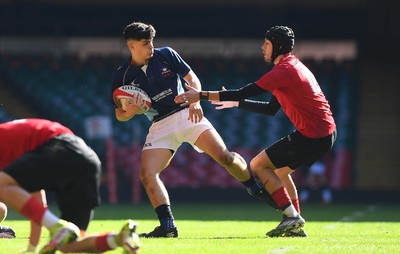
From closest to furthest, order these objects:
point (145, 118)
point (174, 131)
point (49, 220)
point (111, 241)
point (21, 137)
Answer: point (49, 220), point (111, 241), point (21, 137), point (174, 131), point (145, 118)

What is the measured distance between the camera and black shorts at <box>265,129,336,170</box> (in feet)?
34.4

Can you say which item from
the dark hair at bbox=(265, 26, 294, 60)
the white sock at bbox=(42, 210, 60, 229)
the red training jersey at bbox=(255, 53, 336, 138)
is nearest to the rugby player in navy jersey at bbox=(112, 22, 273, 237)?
the red training jersey at bbox=(255, 53, 336, 138)

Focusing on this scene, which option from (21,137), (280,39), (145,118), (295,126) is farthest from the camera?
(145,118)

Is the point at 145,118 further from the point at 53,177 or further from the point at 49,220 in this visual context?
the point at 49,220

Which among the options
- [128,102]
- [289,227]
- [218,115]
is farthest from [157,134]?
[218,115]

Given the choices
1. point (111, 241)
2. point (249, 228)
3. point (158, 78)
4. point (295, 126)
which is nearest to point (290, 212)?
point (295, 126)

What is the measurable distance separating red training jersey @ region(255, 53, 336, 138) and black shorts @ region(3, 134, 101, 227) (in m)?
3.27

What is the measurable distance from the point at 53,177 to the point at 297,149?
3878mm

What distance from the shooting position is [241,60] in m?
25.6

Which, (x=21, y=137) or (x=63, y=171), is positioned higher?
(x=21, y=137)

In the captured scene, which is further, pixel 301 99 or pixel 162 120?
pixel 162 120

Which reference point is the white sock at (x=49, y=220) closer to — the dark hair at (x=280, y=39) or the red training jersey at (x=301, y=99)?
the red training jersey at (x=301, y=99)

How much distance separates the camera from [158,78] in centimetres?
1080

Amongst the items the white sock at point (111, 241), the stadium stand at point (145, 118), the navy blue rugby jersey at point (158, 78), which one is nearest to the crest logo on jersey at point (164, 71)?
the navy blue rugby jersey at point (158, 78)
